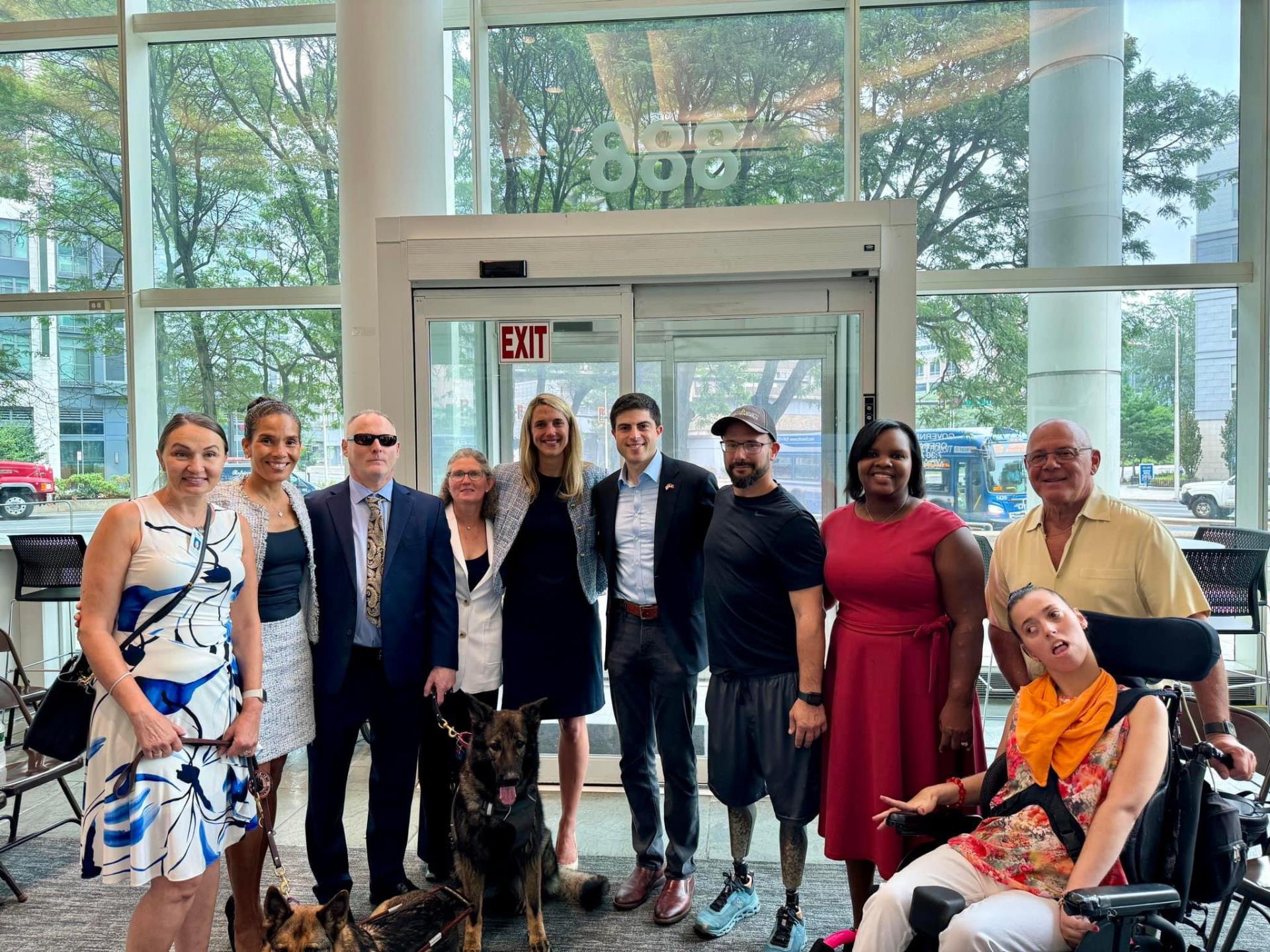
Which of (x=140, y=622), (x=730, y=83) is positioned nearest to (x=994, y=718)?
(x=730, y=83)

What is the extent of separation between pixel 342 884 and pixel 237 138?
462 centimetres

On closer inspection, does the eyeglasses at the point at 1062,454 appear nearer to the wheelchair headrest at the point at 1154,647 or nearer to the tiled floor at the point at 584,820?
the wheelchair headrest at the point at 1154,647

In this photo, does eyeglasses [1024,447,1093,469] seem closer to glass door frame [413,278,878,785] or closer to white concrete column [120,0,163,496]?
glass door frame [413,278,878,785]

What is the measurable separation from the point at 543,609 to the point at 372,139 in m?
2.93

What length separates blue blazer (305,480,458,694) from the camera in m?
2.74

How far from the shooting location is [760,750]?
269cm

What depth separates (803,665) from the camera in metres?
2.55

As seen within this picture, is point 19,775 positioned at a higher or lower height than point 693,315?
lower

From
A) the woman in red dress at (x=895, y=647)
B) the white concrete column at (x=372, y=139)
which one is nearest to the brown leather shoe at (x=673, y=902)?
the woman in red dress at (x=895, y=647)

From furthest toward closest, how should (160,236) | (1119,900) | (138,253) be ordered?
(160,236), (138,253), (1119,900)

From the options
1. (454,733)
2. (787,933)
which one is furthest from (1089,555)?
(454,733)

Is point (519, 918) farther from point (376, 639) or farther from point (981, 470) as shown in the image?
point (981, 470)

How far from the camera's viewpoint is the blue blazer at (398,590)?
8.99 ft

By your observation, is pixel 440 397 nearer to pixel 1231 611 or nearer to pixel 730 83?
pixel 730 83
